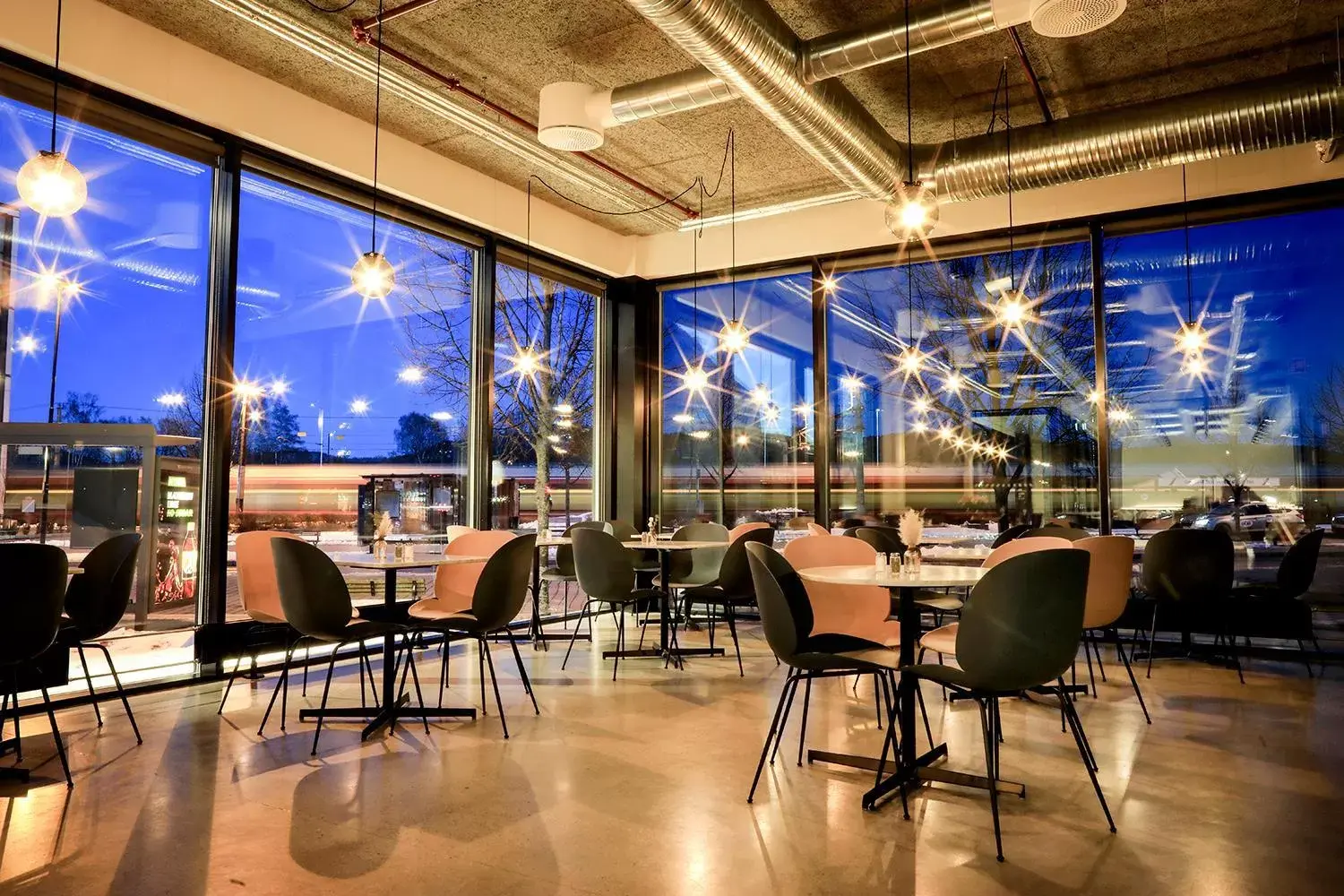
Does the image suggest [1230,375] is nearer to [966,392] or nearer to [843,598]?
[966,392]

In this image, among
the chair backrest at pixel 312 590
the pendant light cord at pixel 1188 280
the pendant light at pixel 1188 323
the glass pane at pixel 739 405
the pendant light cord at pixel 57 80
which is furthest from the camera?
the glass pane at pixel 739 405

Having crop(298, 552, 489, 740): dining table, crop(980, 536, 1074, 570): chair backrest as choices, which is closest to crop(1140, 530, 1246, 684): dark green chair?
crop(980, 536, 1074, 570): chair backrest

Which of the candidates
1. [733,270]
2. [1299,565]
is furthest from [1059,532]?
[733,270]

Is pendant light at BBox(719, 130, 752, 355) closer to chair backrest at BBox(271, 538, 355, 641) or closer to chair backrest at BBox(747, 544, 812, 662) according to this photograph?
chair backrest at BBox(747, 544, 812, 662)

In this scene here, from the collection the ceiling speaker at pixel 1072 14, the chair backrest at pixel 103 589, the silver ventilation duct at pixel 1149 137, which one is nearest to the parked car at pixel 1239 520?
the silver ventilation duct at pixel 1149 137

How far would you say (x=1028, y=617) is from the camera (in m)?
2.98

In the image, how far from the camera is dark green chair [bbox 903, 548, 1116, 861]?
2.96 meters

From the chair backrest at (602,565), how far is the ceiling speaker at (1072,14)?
12.6 feet

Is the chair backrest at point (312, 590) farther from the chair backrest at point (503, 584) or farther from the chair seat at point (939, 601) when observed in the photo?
the chair seat at point (939, 601)

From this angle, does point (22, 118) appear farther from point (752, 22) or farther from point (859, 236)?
point (859, 236)

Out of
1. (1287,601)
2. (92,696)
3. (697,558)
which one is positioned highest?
(697,558)

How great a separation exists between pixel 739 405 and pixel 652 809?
620 cm

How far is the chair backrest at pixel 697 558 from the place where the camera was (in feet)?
22.7

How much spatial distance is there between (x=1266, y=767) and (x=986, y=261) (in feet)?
17.1
